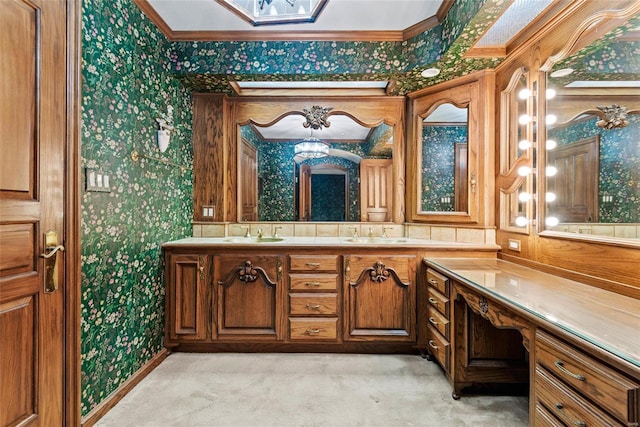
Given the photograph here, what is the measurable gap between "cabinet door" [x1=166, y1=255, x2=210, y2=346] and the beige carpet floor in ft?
0.66

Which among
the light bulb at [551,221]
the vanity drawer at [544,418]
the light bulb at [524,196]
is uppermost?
the light bulb at [524,196]

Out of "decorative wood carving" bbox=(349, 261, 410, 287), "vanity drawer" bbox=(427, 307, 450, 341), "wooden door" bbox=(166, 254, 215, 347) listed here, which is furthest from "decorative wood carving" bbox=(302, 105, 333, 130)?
"vanity drawer" bbox=(427, 307, 450, 341)

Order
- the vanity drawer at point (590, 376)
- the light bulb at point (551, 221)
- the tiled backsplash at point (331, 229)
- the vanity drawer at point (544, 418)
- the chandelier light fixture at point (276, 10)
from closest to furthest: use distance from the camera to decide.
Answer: the vanity drawer at point (590, 376), the vanity drawer at point (544, 418), the chandelier light fixture at point (276, 10), the light bulb at point (551, 221), the tiled backsplash at point (331, 229)

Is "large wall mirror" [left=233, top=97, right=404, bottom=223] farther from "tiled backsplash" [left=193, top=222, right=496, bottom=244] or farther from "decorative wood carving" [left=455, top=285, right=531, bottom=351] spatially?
"decorative wood carving" [left=455, top=285, right=531, bottom=351]

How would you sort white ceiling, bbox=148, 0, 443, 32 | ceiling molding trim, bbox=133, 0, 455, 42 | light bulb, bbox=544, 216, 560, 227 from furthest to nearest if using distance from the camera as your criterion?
ceiling molding trim, bbox=133, 0, 455, 42, white ceiling, bbox=148, 0, 443, 32, light bulb, bbox=544, 216, 560, 227

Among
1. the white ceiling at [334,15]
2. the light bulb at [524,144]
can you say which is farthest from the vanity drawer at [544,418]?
the white ceiling at [334,15]

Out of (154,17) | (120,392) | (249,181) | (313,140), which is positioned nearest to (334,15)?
(313,140)

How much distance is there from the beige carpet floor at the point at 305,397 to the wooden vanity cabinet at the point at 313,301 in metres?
0.21

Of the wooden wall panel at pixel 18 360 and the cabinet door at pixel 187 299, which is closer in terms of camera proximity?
the wooden wall panel at pixel 18 360

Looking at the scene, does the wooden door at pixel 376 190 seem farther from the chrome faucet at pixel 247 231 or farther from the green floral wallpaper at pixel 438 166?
the chrome faucet at pixel 247 231

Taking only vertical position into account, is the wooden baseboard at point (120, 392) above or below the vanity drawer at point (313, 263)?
below

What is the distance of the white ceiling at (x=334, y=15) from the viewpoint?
205cm

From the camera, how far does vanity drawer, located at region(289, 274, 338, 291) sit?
239 cm

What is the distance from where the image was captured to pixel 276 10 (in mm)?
1560
